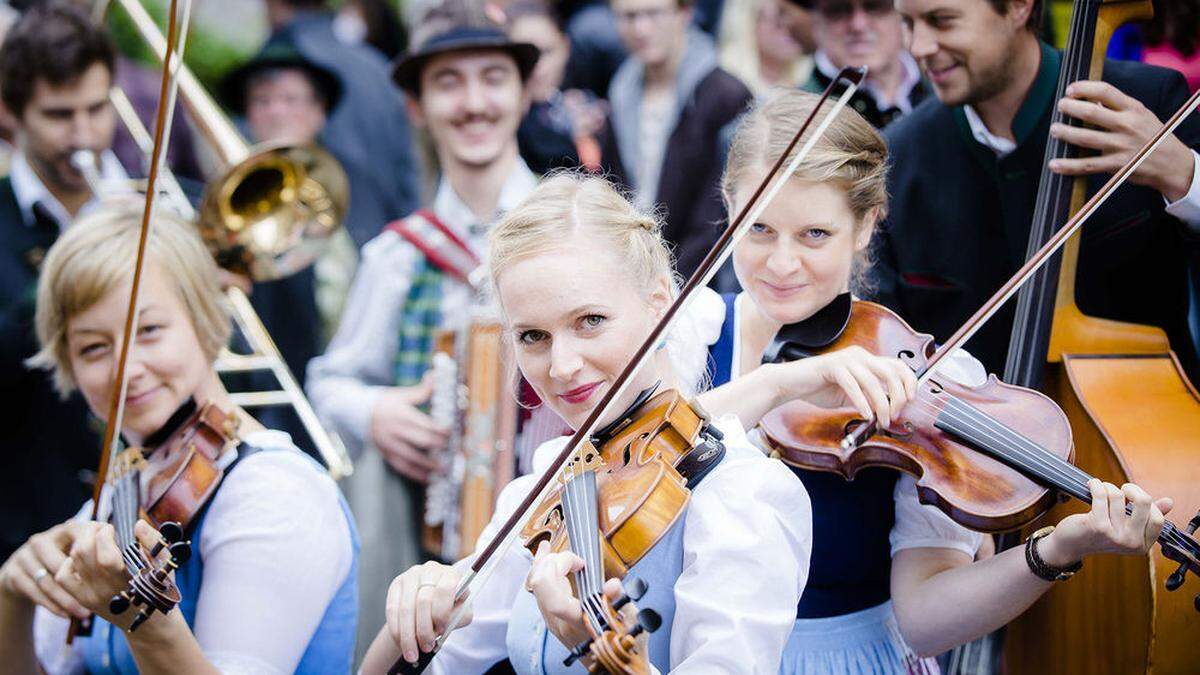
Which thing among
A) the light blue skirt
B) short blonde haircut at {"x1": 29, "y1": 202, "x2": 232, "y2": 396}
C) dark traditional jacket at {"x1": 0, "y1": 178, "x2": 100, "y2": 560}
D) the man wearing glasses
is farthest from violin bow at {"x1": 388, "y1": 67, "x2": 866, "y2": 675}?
dark traditional jacket at {"x1": 0, "y1": 178, "x2": 100, "y2": 560}

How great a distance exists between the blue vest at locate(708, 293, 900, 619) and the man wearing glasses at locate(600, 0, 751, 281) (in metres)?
1.92

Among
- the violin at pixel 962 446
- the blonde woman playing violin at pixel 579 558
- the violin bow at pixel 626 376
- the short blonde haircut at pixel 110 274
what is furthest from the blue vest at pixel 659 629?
the short blonde haircut at pixel 110 274

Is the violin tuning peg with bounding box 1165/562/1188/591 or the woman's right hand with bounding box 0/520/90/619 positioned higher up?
the violin tuning peg with bounding box 1165/562/1188/591

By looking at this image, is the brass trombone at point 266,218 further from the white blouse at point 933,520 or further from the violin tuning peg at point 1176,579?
the violin tuning peg at point 1176,579

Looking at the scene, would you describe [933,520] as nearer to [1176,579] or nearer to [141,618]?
[1176,579]

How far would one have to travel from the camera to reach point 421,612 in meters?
2.02

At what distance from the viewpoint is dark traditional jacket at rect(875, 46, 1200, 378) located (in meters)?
2.72

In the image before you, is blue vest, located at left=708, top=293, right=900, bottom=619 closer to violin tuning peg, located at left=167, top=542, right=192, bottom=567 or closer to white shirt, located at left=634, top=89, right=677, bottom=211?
violin tuning peg, located at left=167, top=542, right=192, bottom=567

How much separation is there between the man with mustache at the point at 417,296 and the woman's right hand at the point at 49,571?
1.45 metres

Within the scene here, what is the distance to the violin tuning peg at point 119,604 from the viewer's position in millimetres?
2187

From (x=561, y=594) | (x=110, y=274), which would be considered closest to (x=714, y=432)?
(x=561, y=594)

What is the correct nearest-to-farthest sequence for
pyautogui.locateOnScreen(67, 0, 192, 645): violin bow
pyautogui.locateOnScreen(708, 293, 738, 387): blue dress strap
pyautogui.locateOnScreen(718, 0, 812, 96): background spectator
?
pyautogui.locateOnScreen(67, 0, 192, 645): violin bow < pyautogui.locateOnScreen(708, 293, 738, 387): blue dress strap < pyautogui.locateOnScreen(718, 0, 812, 96): background spectator

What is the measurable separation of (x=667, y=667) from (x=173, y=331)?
1256 mm

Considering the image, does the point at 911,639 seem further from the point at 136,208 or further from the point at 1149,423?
the point at 136,208
